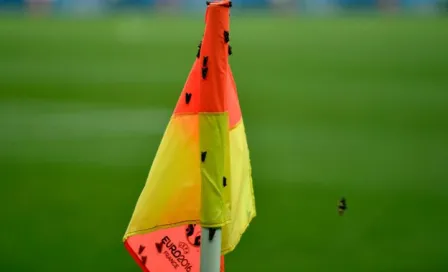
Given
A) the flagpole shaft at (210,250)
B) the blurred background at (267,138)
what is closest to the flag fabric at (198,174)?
the flagpole shaft at (210,250)

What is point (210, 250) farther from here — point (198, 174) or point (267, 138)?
point (267, 138)

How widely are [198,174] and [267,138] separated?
177 inches

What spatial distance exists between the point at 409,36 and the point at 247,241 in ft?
29.1

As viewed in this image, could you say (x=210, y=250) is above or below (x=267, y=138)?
above

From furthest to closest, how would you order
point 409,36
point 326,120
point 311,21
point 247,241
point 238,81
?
point 311,21 < point 409,36 < point 238,81 < point 326,120 < point 247,241

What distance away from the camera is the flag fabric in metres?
2.23

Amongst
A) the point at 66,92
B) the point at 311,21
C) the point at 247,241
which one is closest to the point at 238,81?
the point at 66,92

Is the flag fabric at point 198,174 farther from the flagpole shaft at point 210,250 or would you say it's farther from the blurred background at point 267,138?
the blurred background at point 267,138

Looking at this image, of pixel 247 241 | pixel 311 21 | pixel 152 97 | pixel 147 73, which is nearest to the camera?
pixel 247 241

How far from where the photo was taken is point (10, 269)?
3.85m

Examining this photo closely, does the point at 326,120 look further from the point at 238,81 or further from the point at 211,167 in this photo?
the point at 211,167

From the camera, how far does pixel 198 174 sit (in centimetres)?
238

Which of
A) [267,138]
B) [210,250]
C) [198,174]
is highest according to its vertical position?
[198,174]

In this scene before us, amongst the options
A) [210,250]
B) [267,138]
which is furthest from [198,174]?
[267,138]
